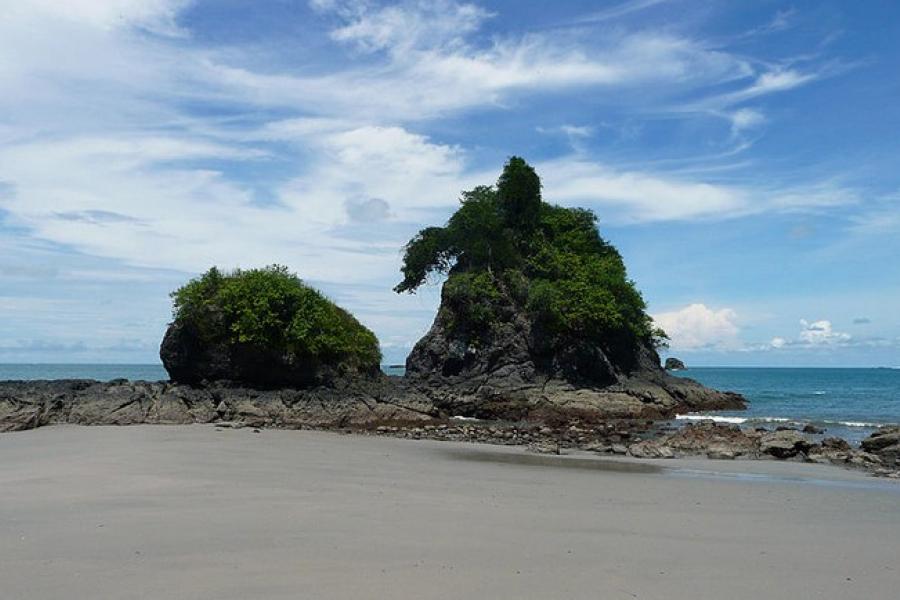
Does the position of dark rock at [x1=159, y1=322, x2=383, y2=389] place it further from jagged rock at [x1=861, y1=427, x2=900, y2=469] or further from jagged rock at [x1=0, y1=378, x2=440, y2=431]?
jagged rock at [x1=861, y1=427, x2=900, y2=469]

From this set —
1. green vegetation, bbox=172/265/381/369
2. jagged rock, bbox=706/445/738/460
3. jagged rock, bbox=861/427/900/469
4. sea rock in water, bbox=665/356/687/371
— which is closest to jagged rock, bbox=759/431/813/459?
jagged rock, bbox=706/445/738/460

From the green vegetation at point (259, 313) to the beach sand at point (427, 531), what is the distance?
54.1 ft

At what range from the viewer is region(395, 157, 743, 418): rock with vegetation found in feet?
126

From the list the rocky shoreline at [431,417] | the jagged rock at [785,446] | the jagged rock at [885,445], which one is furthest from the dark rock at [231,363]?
the jagged rock at [885,445]

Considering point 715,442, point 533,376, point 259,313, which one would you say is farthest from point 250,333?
point 715,442

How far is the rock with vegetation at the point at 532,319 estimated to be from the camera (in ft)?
126

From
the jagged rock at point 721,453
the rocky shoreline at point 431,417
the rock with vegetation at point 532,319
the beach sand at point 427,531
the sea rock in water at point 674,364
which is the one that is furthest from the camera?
the sea rock in water at point 674,364

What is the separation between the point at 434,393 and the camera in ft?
115

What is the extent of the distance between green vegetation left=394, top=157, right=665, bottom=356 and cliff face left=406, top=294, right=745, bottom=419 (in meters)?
0.52

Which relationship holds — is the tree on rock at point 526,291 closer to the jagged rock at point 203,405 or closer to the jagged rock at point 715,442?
the jagged rock at point 203,405

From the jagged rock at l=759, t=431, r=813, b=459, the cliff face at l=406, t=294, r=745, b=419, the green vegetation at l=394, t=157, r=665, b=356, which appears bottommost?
the jagged rock at l=759, t=431, r=813, b=459

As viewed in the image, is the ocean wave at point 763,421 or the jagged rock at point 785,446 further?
the ocean wave at point 763,421

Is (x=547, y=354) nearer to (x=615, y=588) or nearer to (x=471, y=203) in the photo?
→ (x=471, y=203)

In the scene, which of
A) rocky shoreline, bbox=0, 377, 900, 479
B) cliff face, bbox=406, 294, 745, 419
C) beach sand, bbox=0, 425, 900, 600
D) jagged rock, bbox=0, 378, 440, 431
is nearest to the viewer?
beach sand, bbox=0, 425, 900, 600
